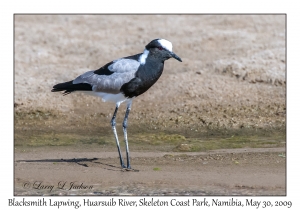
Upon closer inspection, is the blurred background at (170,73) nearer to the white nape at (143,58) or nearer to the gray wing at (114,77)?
the gray wing at (114,77)

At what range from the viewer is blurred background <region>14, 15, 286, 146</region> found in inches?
432

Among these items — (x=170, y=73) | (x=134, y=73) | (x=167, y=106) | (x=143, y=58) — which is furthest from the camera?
(x=170, y=73)

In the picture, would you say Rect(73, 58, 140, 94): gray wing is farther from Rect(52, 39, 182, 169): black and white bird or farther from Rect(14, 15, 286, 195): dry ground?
Rect(14, 15, 286, 195): dry ground

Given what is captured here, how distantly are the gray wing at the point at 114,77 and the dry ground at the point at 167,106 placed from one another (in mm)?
1038

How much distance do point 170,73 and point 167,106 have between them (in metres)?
1.34

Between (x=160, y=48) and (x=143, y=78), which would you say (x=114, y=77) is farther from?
(x=160, y=48)

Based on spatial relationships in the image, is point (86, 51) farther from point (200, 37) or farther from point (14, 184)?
point (14, 184)

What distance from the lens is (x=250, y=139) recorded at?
1002cm

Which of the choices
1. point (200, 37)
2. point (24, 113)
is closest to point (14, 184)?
point (24, 113)

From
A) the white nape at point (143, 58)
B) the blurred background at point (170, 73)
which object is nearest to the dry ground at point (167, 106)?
the blurred background at point (170, 73)

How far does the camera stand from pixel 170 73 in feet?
41.8

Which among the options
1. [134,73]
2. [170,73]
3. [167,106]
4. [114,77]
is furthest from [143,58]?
[170,73]

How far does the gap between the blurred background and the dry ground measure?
2 centimetres

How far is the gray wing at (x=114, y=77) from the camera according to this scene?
27.3ft
